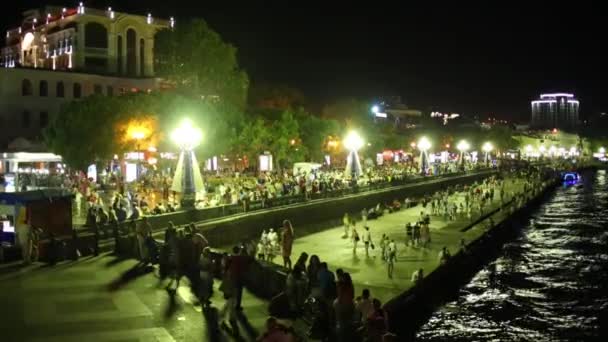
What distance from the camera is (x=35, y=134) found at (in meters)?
58.0

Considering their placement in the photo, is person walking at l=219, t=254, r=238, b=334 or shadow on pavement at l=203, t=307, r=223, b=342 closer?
shadow on pavement at l=203, t=307, r=223, b=342

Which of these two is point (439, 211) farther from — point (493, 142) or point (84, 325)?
point (493, 142)

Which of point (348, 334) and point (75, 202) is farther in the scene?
point (75, 202)

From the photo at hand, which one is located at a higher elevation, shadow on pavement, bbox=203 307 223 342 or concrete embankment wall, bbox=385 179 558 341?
shadow on pavement, bbox=203 307 223 342

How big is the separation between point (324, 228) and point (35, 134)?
33089 mm

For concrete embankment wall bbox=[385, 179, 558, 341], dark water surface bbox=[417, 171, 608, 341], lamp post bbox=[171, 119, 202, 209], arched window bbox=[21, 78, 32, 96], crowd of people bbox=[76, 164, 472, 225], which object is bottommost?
dark water surface bbox=[417, 171, 608, 341]

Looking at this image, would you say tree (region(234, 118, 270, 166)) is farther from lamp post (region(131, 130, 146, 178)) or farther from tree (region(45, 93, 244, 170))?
lamp post (region(131, 130, 146, 178))

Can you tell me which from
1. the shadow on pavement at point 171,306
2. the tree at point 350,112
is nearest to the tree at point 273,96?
the tree at point 350,112

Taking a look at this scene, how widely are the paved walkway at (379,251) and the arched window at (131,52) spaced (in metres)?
42.0

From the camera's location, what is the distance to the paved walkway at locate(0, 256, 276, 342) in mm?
13094

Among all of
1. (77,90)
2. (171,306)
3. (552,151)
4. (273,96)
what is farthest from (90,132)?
(552,151)

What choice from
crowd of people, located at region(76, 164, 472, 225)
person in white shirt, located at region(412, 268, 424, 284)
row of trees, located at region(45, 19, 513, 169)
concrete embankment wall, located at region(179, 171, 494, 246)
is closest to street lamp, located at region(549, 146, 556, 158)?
row of trees, located at region(45, 19, 513, 169)

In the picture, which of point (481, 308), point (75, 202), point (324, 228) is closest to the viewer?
point (481, 308)

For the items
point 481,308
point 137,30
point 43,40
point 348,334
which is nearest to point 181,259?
point 348,334
